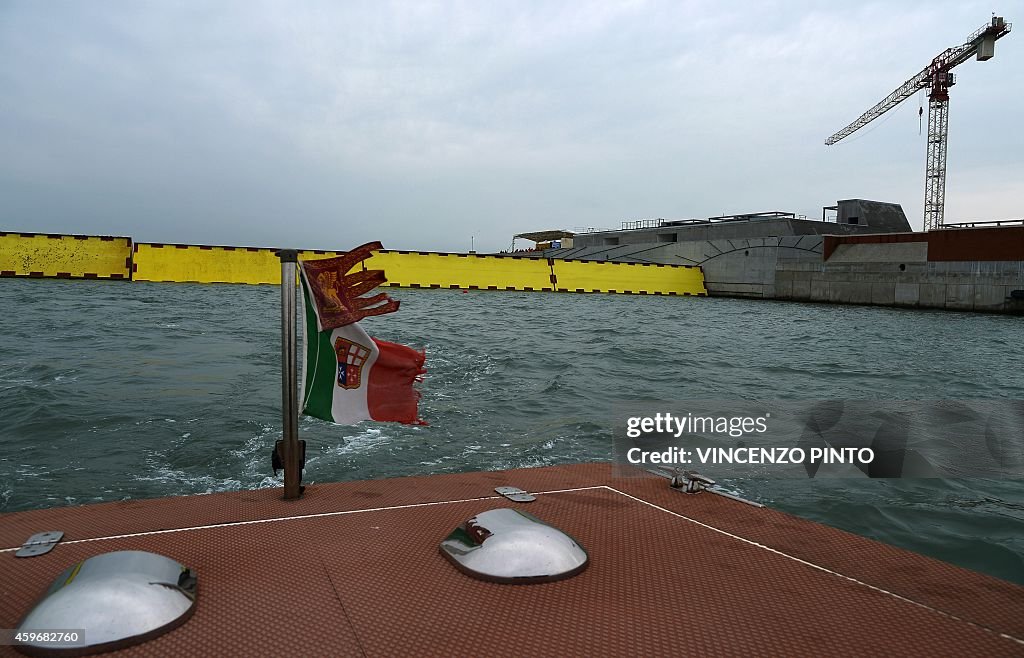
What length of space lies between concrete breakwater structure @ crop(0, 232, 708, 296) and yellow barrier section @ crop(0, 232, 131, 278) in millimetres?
25

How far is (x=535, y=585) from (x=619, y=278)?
92.1ft

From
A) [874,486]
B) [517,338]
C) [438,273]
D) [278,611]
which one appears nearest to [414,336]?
[517,338]

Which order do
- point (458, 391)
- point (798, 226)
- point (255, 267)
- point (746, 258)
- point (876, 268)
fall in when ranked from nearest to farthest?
point (458, 391) → point (255, 267) → point (876, 268) → point (746, 258) → point (798, 226)

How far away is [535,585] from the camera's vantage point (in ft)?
6.97

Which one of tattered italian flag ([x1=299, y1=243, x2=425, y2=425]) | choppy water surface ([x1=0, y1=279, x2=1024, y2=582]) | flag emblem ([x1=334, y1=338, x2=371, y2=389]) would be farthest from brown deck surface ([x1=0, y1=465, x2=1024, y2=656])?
choppy water surface ([x1=0, y1=279, x2=1024, y2=582])

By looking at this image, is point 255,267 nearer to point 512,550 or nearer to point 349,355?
point 349,355

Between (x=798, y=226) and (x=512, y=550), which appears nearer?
(x=512, y=550)

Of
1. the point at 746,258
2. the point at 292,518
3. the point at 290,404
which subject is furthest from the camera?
the point at 746,258

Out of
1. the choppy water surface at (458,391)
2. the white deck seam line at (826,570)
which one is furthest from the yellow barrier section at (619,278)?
the white deck seam line at (826,570)

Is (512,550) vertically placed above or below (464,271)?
below

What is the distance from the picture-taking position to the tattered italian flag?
2939 mm

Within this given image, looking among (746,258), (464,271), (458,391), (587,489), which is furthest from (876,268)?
(587,489)

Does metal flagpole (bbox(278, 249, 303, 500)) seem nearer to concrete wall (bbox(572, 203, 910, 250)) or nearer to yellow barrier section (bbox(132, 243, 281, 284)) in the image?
yellow barrier section (bbox(132, 243, 281, 284))

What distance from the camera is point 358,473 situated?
16.2ft
